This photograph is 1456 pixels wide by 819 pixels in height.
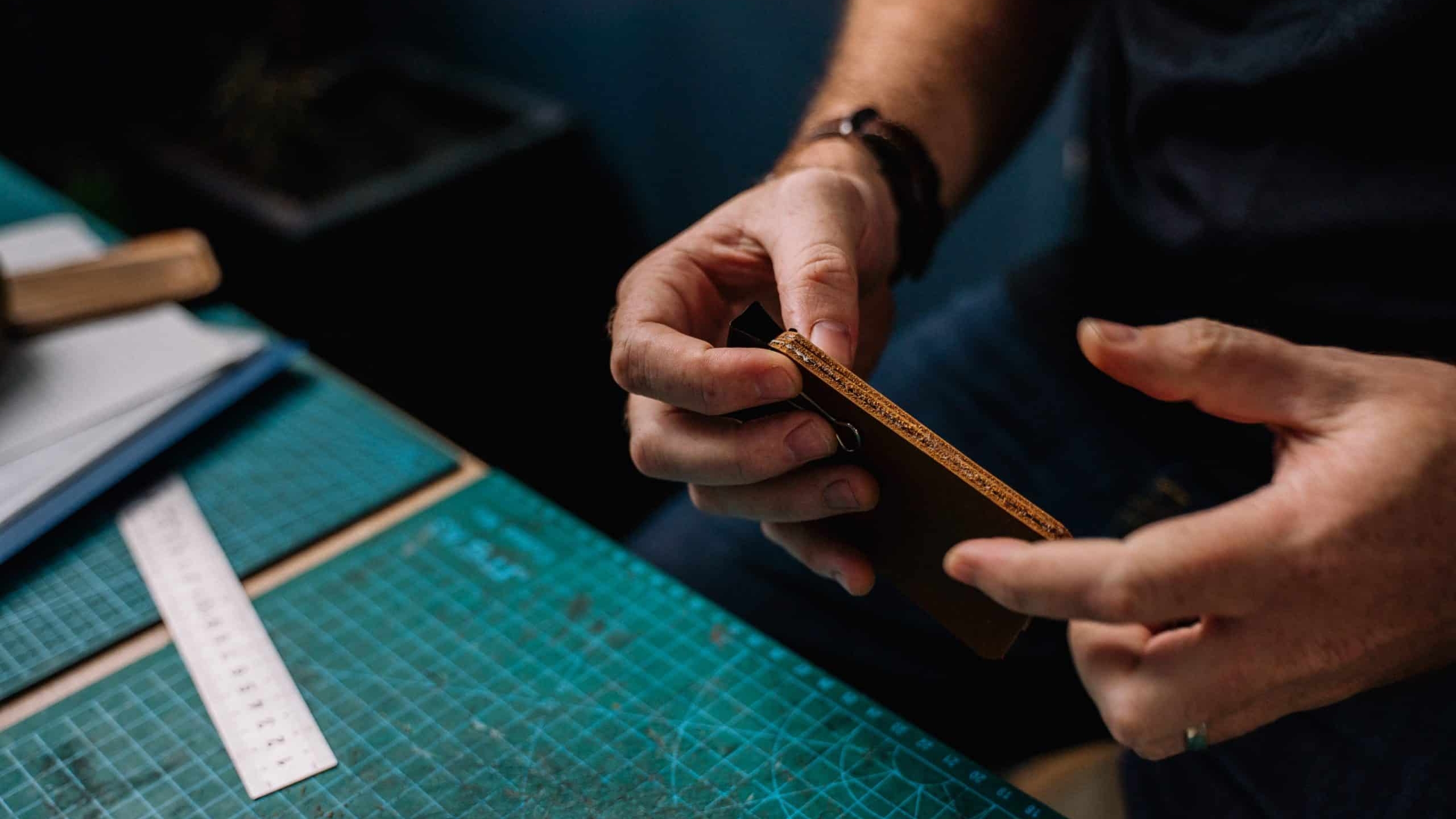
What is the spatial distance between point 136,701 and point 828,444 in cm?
56

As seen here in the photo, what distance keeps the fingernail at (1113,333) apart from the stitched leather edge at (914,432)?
10cm

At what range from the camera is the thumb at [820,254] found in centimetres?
72

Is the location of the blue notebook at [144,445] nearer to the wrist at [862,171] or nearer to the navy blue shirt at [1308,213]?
the wrist at [862,171]

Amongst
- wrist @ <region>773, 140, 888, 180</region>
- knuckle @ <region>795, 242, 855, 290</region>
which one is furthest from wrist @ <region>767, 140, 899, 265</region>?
knuckle @ <region>795, 242, 855, 290</region>

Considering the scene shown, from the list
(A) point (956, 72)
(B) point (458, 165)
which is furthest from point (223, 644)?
(B) point (458, 165)

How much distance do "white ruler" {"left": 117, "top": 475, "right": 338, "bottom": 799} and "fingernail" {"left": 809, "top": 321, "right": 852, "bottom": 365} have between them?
1.46 ft

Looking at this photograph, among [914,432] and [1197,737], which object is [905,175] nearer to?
[914,432]

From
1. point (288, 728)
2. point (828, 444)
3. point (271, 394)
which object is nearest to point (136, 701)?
point (288, 728)

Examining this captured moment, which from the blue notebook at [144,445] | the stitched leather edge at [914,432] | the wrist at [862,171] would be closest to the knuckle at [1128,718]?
the stitched leather edge at [914,432]

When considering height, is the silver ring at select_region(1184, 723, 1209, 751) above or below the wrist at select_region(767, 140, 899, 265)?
below

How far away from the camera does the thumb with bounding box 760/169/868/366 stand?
72 cm

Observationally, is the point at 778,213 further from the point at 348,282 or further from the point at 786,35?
the point at 348,282

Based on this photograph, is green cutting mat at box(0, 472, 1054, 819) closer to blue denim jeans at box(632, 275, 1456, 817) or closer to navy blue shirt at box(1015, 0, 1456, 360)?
blue denim jeans at box(632, 275, 1456, 817)

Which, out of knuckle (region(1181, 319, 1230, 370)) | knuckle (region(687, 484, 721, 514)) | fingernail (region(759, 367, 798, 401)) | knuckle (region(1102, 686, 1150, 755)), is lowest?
knuckle (region(1102, 686, 1150, 755))
